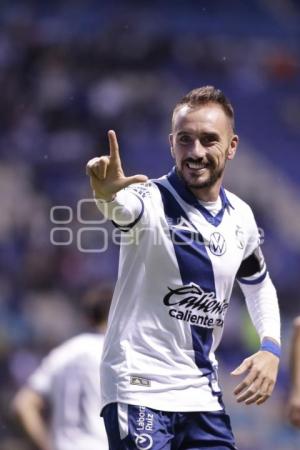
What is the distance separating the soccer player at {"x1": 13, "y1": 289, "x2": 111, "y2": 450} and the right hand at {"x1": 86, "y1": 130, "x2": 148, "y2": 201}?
8.59 ft

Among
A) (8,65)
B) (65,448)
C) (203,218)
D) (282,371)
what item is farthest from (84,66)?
(203,218)

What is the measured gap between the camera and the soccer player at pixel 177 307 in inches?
163

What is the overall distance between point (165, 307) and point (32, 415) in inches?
98.8

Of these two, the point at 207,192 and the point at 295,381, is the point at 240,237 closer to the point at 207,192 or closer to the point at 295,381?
the point at 207,192

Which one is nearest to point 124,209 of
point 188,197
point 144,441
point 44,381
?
point 188,197

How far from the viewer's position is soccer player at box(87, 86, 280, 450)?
414 centimetres

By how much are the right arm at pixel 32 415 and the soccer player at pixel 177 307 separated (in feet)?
7.39

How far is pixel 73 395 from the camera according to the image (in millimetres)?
6301

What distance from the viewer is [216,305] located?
14.3 ft

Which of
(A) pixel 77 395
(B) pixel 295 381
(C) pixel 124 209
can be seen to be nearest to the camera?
(C) pixel 124 209

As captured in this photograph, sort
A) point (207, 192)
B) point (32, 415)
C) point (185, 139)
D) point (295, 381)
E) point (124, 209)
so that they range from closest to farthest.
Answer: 1. point (124, 209)
2. point (185, 139)
3. point (207, 192)
4. point (295, 381)
5. point (32, 415)

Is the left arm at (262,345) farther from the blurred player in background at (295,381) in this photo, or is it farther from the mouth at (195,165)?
the mouth at (195,165)

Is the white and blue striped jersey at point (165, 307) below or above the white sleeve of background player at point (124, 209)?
below

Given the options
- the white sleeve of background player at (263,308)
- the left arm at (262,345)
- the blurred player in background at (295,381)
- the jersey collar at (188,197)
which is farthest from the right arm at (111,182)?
the blurred player in background at (295,381)
